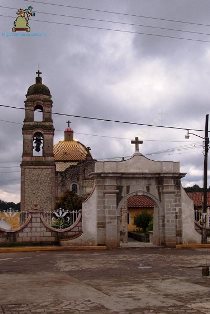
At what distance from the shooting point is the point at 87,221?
22.1 meters

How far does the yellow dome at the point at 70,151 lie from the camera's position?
54156mm

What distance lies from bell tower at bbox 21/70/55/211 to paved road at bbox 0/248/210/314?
26159mm

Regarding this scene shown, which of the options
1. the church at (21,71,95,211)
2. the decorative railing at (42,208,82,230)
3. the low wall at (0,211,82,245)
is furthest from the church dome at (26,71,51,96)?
the low wall at (0,211,82,245)

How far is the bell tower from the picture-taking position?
141 feet

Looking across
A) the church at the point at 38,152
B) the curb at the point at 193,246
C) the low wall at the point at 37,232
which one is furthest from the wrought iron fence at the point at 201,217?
the church at the point at 38,152

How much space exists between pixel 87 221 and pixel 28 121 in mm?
22900

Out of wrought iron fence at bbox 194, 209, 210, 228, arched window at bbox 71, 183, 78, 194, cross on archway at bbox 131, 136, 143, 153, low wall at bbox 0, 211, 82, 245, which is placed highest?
cross on archway at bbox 131, 136, 143, 153

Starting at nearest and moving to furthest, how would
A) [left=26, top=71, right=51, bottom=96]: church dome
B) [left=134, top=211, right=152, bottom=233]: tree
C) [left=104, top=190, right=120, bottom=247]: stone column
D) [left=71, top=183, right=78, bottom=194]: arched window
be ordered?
[left=104, top=190, right=120, bottom=247]: stone column → [left=134, top=211, right=152, bottom=233]: tree → [left=26, top=71, right=51, bottom=96]: church dome → [left=71, top=183, right=78, bottom=194]: arched window

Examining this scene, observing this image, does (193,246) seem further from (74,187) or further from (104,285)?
(74,187)

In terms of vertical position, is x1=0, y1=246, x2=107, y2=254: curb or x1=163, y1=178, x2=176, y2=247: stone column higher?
x1=163, y1=178, x2=176, y2=247: stone column

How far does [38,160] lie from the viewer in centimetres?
4328

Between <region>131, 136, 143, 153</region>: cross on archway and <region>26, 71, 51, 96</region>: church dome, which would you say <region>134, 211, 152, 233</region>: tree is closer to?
<region>26, 71, 51, 96</region>: church dome

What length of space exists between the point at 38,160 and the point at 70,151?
12130 millimetres

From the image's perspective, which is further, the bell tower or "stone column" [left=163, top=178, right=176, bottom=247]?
the bell tower
